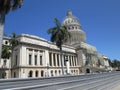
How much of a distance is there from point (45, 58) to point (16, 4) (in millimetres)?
48189

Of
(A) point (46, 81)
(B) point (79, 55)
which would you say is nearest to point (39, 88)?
(A) point (46, 81)

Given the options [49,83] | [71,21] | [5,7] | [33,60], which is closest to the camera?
[49,83]

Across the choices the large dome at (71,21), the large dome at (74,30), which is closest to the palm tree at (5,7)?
the large dome at (74,30)

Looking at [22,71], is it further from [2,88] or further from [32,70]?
[2,88]

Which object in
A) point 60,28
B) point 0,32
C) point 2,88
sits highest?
point 60,28

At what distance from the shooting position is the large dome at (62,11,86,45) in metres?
103

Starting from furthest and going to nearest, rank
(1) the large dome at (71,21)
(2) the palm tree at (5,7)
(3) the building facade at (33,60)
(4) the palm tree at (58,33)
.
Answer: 1. (1) the large dome at (71,21)
2. (3) the building facade at (33,60)
3. (4) the palm tree at (58,33)
4. (2) the palm tree at (5,7)

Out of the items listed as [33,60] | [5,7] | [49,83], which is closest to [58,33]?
[33,60]

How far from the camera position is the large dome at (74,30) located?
4063 inches

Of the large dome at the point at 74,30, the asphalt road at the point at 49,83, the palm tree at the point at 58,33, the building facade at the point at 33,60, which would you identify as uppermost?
the large dome at the point at 74,30

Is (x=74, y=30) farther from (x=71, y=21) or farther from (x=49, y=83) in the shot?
(x=49, y=83)

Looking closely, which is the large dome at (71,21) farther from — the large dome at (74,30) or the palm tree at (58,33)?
the palm tree at (58,33)

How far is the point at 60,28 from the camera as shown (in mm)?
40406

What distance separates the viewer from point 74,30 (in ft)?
349
